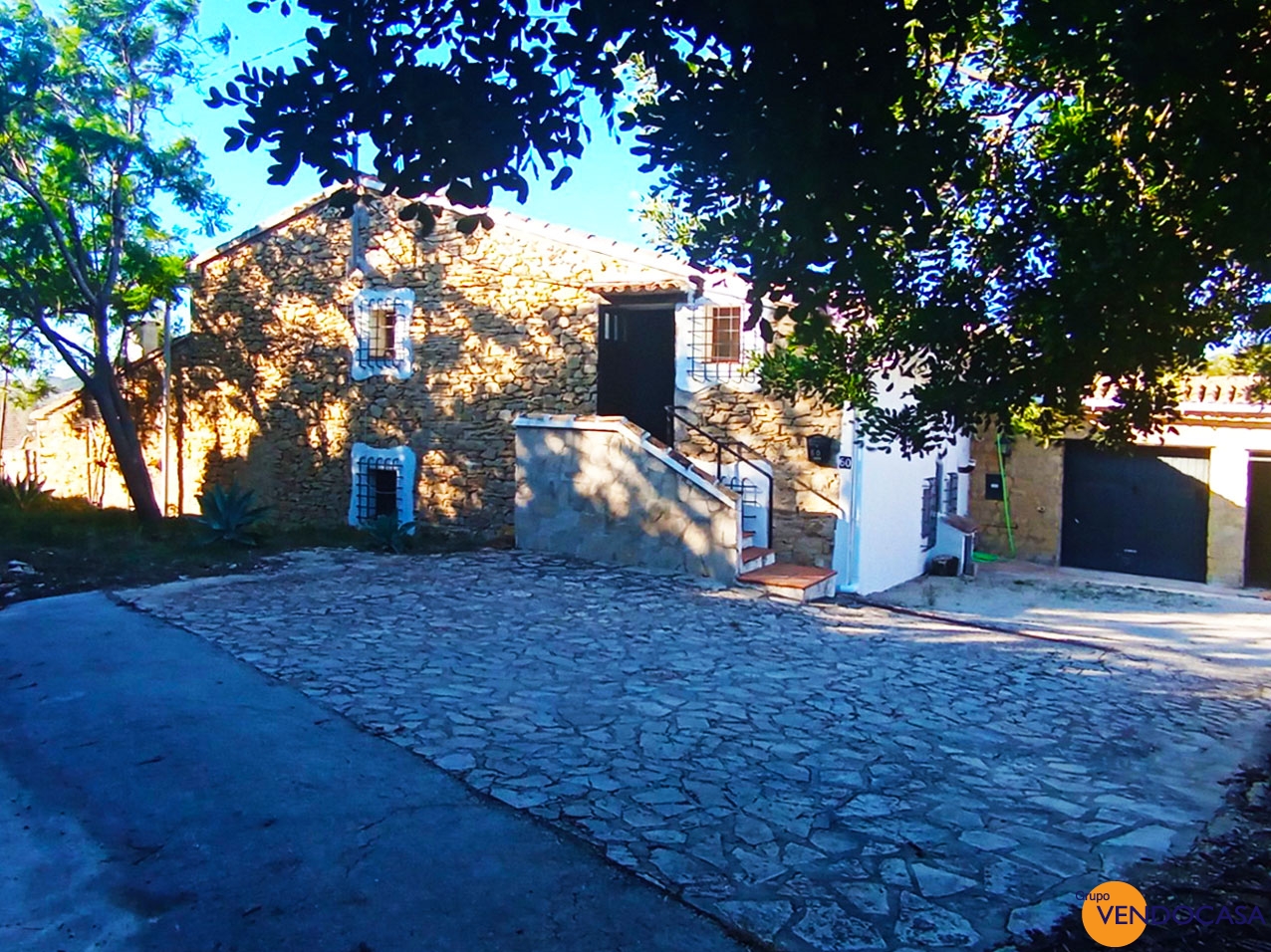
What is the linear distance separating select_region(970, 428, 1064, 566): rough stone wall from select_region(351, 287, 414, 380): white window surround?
37.5 ft

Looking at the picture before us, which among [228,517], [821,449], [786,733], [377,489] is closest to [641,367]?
[821,449]

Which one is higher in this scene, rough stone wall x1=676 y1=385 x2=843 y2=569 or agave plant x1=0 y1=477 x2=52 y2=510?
rough stone wall x1=676 y1=385 x2=843 y2=569

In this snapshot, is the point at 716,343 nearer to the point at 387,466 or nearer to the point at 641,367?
the point at 641,367

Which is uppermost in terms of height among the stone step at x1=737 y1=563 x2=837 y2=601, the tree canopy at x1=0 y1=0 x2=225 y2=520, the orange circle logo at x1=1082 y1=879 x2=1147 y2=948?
the tree canopy at x1=0 y1=0 x2=225 y2=520

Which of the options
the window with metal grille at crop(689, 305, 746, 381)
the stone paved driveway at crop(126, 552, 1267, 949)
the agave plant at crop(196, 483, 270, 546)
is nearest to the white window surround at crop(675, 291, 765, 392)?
the window with metal grille at crop(689, 305, 746, 381)

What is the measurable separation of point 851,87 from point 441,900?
370cm

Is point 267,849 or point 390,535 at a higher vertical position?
point 390,535

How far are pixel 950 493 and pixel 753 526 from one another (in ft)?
22.8

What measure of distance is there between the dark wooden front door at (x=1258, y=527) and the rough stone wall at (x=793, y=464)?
956 cm

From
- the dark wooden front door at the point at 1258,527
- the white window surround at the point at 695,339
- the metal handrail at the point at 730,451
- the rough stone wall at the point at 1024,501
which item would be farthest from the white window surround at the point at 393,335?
the dark wooden front door at the point at 1258,527

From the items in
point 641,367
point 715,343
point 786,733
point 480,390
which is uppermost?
point 715,343

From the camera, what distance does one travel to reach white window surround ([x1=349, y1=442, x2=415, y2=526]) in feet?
47.4

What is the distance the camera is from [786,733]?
5660 millimetres

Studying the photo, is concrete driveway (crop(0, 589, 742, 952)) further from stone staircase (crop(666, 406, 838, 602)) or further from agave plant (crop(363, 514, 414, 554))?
agave plant (crop(363, 514, 414, 554))
